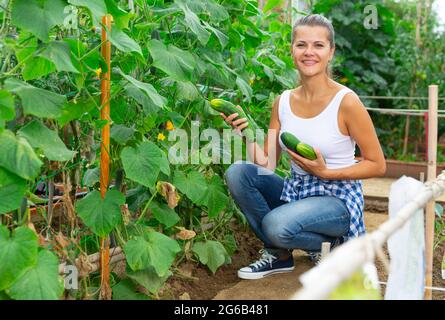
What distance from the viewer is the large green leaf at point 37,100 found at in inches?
80.9

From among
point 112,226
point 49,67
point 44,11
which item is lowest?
point 112,226

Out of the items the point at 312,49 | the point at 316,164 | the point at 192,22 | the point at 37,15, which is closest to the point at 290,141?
the point at 316,164

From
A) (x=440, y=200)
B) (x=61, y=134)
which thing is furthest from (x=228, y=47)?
(x=440, y=200)

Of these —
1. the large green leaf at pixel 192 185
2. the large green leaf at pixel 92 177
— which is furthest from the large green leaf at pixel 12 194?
the large green leaf at pixel 192 185

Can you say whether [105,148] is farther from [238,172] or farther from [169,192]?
[238,172]

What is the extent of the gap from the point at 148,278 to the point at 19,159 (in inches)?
31.8

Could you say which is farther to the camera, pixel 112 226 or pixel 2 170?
pixel 112 226

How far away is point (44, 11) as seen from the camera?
6.61 feet

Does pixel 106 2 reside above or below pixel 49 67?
above

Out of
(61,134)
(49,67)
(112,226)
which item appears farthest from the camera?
(61,134)

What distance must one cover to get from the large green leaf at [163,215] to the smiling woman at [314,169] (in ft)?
1.49

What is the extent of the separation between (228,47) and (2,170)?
1666 millimetres

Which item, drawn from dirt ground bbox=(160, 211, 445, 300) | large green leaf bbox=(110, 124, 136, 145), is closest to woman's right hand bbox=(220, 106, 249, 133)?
large green leaf bbox=(110, 124, 136, 145)
